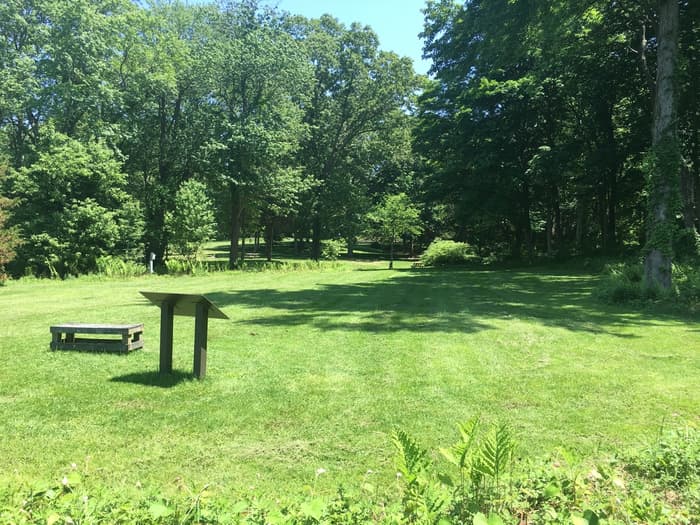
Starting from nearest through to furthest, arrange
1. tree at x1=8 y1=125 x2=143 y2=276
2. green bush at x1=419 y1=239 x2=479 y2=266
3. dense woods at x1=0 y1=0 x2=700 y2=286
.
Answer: tree at x1=8 y1=125 x2=143 y2=276, dense woods at x1=0 y1=0 x2=700 y2=286, green bush at x1=419 y1=239 x2=479 y2=266

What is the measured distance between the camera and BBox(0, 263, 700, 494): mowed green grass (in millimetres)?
3543

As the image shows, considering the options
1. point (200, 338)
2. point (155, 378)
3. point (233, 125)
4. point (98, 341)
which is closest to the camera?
point (200, 338)

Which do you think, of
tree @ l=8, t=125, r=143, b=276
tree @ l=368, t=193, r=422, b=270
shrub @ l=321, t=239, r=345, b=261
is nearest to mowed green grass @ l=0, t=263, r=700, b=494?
tree @ l=8, t=125, r=143, b=276

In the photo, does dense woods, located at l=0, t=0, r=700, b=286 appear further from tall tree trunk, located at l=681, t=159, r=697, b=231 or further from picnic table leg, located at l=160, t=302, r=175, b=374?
picnic table leg, located at l=160, t=302, r=175, b=374

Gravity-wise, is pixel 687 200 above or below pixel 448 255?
above

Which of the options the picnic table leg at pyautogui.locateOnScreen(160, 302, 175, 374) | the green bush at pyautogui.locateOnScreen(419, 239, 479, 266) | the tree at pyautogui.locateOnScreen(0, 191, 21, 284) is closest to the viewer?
the picnic table leg at pyautogui.locateOnScreen(160, 302, 175, 374)

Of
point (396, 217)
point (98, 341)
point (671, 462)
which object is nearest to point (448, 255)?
point (396, 217)

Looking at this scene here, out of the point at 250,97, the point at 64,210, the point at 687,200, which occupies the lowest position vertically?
the point at 64,210

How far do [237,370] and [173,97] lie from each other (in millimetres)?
26854

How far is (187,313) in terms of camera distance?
563 centimetres

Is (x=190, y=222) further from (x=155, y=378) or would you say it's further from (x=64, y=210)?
(x=155, y=378)

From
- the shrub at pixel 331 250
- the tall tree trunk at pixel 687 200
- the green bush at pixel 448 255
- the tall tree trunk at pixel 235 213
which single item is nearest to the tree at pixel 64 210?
the tall tree trunk at pixel 235 213

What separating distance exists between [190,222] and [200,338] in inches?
727

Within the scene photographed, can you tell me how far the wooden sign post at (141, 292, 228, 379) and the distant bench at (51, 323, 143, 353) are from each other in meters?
1.29
